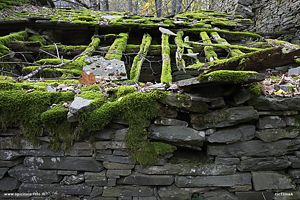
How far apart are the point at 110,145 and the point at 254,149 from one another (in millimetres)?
2007

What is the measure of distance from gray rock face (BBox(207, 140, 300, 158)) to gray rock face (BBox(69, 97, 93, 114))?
184 centimetres

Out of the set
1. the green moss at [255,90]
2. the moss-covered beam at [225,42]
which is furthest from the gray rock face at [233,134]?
the moss-covered beam at [225,42]

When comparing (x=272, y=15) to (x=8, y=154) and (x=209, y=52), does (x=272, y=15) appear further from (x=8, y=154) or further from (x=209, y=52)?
(x=8, y=154)

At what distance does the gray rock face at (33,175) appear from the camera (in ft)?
7.61

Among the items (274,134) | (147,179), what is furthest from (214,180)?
(274,134)

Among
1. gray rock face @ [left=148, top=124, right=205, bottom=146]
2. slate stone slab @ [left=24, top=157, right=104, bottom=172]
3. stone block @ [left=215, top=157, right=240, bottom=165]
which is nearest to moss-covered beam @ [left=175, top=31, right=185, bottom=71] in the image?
gray rock face @ [left=148, top=124, right=205, bottom=146]

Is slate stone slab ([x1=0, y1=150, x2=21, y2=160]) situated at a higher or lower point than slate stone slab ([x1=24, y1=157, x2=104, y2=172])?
higher

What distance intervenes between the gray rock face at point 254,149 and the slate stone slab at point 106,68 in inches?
80.2

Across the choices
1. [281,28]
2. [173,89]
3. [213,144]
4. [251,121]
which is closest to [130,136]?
[173,89]

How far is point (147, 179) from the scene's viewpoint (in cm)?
229

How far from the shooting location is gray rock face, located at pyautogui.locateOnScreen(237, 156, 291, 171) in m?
2.34

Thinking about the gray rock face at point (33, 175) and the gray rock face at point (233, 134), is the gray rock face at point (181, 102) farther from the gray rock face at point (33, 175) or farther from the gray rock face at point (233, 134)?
the gray rock face at point (33, 175)

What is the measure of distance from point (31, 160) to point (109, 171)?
1.10 m

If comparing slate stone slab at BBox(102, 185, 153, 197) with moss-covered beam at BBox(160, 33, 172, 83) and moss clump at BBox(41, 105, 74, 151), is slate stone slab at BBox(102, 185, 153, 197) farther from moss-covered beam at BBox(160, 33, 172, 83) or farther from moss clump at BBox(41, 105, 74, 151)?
moss-covered beam at BBox(160, 33, 172, 83)
